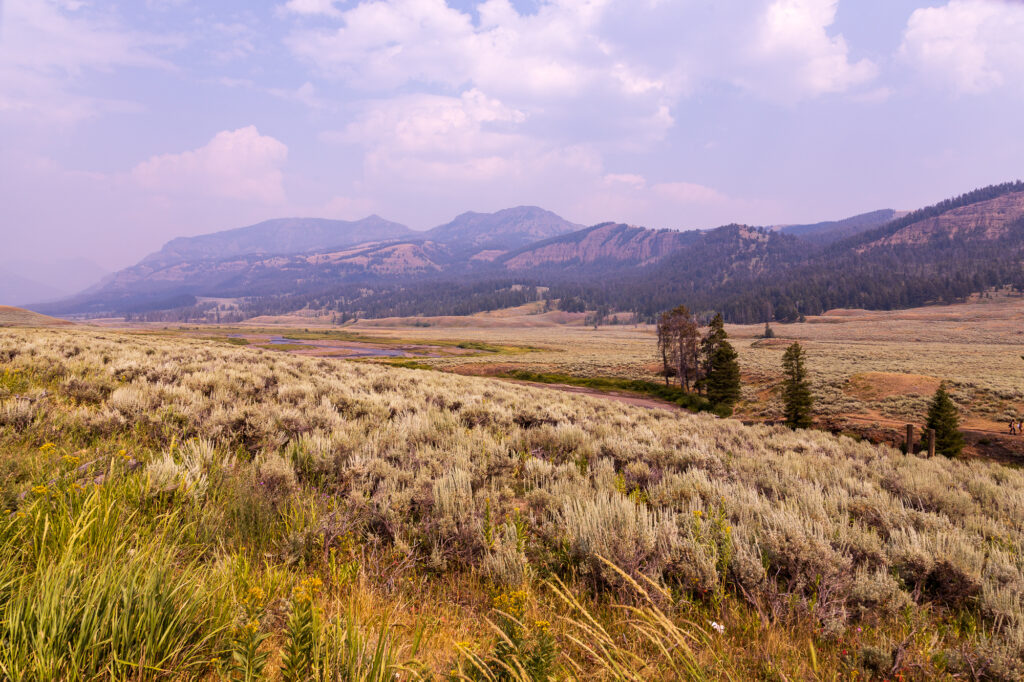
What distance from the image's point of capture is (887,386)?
111 ft

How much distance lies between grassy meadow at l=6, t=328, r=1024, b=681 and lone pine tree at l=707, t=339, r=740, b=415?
1261 inches

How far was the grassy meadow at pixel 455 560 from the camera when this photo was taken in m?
1.96

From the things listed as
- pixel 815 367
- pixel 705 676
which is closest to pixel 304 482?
pixel 705 676

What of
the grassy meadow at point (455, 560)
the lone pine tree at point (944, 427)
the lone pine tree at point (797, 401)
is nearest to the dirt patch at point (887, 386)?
the lone pine tree at point (797, 401)

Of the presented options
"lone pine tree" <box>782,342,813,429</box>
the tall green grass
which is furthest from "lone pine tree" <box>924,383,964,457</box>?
the tall green grass

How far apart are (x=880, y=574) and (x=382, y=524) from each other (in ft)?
13.6

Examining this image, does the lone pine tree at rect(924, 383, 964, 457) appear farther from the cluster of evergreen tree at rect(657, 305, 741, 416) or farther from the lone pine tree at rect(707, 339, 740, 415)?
the lone pine tree at rect(707, 339, 740, 415)

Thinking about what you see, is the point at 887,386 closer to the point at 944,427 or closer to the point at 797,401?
the point at 797,401

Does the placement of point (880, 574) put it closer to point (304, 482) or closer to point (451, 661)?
point (451, 661)

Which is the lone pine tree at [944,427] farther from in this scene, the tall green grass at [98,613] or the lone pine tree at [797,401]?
the tall green grass at [98,613]

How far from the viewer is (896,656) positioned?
8.04 feet

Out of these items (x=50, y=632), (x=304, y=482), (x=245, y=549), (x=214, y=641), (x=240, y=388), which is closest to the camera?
(x=50, y=632)

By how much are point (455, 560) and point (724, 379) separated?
3865 cm

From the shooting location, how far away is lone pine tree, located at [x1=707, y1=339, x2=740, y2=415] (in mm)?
36281
